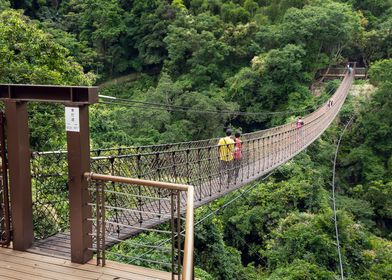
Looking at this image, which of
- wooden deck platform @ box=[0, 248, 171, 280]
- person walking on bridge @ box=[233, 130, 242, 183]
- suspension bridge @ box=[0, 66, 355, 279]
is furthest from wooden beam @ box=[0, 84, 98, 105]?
person walking on bridge @ box=[233, 130, 242, 183]

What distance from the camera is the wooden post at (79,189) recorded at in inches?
78.9

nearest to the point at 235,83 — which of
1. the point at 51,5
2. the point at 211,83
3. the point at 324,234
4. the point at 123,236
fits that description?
the point at 211,83

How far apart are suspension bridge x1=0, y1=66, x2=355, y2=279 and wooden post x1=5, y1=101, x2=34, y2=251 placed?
0.33 feet

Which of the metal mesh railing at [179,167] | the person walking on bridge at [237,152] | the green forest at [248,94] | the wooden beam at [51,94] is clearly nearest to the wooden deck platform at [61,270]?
the metal mesh railing at [179,167]

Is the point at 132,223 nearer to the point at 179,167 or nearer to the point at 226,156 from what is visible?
the point at 179,167

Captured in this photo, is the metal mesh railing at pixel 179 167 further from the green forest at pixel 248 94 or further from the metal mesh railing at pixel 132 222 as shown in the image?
the green forest at pixel 248 94

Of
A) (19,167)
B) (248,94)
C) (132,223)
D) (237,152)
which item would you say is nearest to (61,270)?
(19,167)

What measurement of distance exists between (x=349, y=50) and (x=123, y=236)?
19043 millimetres

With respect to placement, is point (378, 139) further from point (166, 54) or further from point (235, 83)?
point (166, 54)

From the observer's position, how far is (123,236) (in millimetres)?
2594

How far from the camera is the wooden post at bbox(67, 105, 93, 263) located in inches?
78.9

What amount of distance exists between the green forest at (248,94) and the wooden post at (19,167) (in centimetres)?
280

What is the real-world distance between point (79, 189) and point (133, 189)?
98.6 inches

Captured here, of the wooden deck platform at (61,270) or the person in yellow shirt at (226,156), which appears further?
the person in yellow shirt at (226,156)
